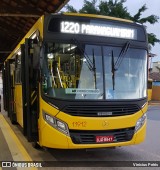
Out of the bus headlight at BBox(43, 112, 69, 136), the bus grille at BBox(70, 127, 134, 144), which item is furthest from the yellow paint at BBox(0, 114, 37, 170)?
the bus grille at BBox(70, 127, 134, 144)

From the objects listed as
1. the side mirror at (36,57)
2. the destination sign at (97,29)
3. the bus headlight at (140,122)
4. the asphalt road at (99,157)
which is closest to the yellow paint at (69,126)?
the bus headlight at (140,122)

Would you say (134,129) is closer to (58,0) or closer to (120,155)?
(120,155)

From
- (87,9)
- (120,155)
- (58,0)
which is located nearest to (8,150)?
(120,155)

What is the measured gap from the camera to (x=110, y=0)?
114ft

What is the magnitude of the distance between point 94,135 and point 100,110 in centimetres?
49

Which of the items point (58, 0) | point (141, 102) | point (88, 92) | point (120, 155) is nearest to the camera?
point (88, 92)

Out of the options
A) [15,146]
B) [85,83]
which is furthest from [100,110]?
[15,146]

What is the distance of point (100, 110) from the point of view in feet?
22.3

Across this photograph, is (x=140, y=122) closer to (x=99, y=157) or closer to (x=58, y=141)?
(x=99, y=157)

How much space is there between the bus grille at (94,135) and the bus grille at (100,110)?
326mm

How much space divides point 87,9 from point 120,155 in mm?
27523

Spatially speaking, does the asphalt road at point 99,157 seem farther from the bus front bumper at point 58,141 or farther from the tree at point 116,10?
the tree at point 116,10

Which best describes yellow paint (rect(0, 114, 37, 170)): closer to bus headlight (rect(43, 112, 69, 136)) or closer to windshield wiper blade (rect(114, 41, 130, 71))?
bus headlight (rect(43, 112, 69, 136))

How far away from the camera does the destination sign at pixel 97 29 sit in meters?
7.04
